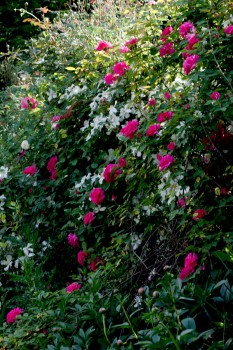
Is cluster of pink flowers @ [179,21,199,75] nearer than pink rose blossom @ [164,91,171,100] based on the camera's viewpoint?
Yes

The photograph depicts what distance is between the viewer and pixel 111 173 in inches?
121

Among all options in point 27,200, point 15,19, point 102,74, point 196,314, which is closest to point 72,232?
point 27,200

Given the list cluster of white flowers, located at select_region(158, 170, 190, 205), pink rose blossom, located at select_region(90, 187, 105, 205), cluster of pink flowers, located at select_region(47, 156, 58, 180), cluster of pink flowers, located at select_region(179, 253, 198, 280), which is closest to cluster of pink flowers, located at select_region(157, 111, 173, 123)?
cluster of white flowers, located at select_region(158, 170, 190, 205)

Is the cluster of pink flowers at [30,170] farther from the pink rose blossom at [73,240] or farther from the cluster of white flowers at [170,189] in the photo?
the cluster of white flowers at [170,189]

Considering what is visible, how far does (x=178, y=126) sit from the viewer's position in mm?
2719

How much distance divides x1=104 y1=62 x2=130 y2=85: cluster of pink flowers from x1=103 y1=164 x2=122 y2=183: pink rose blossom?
21.0 inches

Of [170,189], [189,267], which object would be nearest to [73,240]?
[170,189]

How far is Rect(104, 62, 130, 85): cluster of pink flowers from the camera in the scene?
130 inches

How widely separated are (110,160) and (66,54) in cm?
102

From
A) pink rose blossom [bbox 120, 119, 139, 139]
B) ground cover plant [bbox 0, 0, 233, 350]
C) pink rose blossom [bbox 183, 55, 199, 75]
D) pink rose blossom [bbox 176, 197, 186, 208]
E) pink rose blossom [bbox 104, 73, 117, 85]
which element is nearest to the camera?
ground cover plant [bbox 0, 0, 233, 350]

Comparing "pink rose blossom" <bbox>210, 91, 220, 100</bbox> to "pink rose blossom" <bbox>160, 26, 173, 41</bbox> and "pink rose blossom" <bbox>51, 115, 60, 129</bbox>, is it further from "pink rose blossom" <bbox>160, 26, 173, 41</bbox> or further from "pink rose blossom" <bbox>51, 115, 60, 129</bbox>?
"pink rose blossom" <bbox>51, 115, 60, 129</bbox>

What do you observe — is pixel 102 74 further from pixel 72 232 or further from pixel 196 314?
pixel 196 314

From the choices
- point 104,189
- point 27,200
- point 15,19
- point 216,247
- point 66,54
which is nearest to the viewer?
point 216,247

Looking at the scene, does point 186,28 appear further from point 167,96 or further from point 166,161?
point 166,161
